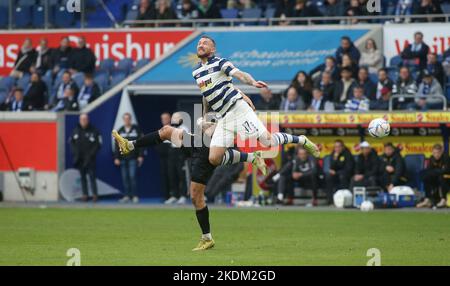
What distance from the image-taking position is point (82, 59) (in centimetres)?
3102

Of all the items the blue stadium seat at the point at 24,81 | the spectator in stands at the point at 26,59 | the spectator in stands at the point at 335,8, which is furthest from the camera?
the spectator in stands at the point at 26,59

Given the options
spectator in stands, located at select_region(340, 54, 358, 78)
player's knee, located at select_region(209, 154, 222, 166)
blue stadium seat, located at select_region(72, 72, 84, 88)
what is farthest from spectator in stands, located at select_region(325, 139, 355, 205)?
player's knee, located at select_region(209, 154, 222, 166)

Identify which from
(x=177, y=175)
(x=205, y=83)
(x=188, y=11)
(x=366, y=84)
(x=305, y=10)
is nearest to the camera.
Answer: (x=205, y=83)

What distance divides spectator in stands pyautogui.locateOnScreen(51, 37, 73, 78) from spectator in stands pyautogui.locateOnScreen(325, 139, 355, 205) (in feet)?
28.6

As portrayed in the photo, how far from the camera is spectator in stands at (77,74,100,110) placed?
3066cm

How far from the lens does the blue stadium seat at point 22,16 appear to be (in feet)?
111

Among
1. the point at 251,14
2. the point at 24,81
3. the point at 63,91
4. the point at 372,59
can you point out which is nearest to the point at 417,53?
the point at 372,59

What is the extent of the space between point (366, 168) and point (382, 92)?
78.5 inches

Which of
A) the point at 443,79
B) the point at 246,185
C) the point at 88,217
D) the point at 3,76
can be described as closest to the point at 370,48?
the point at 443,79

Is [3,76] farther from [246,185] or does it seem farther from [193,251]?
[193,251]

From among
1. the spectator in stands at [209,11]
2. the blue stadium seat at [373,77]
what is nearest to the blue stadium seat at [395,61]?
the blue stadium seat at [373,77]

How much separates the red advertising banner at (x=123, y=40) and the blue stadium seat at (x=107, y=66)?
0.16 metres

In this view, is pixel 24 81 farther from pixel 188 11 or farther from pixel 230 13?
pixel 230 13

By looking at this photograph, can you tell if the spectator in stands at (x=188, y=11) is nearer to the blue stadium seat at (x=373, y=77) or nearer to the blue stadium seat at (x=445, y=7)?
the blue stadium seat at (x=373, y=77)
